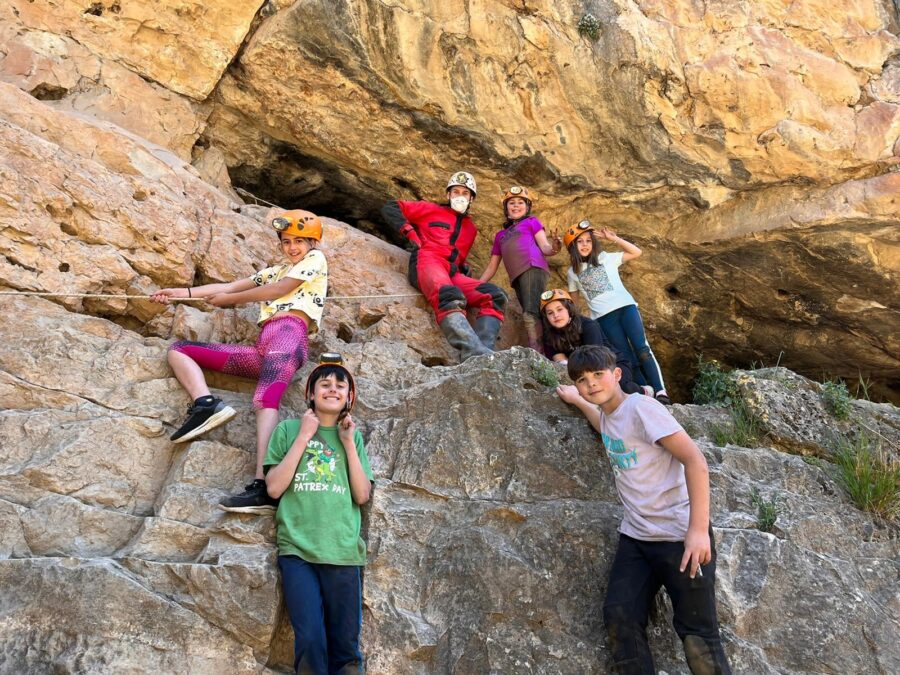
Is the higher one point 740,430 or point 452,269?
point 740,430

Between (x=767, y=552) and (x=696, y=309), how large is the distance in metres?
4.46

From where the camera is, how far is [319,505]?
387 centimetres

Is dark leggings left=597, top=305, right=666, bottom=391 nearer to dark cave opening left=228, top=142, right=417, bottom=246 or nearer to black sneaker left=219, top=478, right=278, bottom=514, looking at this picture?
dark cave opening left=228, top=142, right=417, bottom=246

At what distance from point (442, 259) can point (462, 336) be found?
1098 millimetres

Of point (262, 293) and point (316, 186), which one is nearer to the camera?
point (262, 293)

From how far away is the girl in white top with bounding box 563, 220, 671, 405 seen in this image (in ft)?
20.6

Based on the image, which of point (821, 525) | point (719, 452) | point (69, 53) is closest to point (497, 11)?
point (69, 53)

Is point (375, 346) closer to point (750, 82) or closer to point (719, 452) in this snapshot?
point (719, 452)

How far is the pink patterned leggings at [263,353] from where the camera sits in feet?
15.6

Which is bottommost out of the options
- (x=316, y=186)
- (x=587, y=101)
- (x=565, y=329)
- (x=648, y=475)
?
(x=316, y=186)

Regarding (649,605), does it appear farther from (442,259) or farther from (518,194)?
(518,194)

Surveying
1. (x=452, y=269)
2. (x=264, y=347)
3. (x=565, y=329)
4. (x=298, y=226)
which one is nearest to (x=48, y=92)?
(x=298, y=226)

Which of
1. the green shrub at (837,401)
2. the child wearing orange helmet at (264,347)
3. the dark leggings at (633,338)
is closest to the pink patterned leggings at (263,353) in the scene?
the child wearing orange helmet at (264,347)

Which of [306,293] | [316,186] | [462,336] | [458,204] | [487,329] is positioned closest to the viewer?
[306,293]
